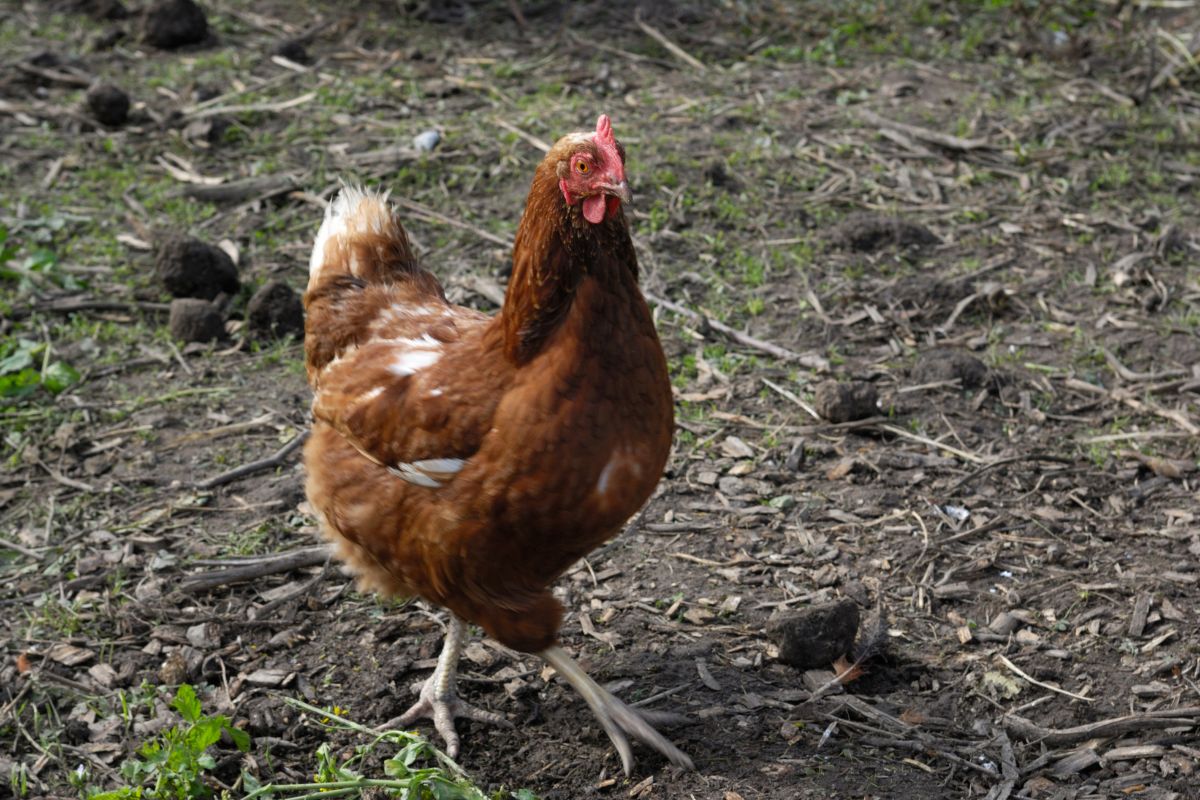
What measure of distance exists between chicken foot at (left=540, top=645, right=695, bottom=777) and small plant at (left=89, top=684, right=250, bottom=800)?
3.38 ft

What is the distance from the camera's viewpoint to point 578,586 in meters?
4.57

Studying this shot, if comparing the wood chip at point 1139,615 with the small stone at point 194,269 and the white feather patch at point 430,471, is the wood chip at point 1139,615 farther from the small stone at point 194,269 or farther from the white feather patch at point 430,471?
the small stone at point 194,269

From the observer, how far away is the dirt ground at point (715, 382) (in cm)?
396

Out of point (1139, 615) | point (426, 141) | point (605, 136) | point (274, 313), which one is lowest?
point (1139, 615)

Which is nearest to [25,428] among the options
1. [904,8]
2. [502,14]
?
→ [502,14]

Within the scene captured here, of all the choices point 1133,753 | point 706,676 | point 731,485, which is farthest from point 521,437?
point 1133,753

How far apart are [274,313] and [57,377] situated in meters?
1.03

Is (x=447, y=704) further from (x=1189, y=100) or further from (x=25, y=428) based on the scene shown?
(x=1189, y=100)

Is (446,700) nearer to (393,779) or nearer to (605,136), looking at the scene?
(393,779)

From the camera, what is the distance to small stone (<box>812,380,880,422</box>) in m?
5.24

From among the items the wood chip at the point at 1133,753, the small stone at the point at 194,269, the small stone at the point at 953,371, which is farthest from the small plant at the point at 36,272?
A: the wood chip at the point at 1133,753

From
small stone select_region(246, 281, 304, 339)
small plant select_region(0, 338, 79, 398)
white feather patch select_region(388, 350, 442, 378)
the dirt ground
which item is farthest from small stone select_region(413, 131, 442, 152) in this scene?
white feather patch select_region(388, 350, 442, 378)

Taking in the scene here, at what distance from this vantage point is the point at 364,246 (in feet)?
14.7

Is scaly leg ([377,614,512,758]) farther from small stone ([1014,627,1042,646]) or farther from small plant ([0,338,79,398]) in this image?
small plant ([0,338,79,398])
